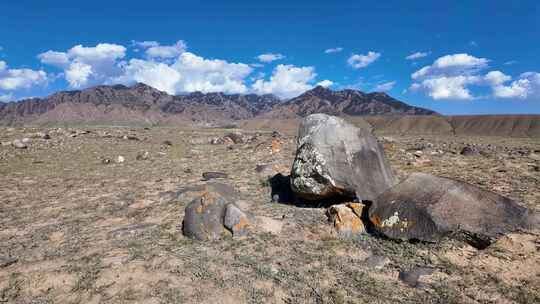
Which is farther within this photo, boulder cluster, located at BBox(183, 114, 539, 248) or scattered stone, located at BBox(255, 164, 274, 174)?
scattered stone, located at BBox(255, 164, 274, 174)

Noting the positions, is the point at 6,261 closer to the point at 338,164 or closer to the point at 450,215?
the point at 338,164

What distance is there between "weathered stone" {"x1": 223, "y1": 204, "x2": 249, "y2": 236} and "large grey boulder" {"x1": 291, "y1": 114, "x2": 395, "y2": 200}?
2.44m

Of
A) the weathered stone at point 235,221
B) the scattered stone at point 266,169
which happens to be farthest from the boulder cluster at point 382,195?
the scattered stone at point 266,169

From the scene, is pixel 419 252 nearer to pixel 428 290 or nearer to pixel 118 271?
pixel 428 290

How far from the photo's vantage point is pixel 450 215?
7.42 metres

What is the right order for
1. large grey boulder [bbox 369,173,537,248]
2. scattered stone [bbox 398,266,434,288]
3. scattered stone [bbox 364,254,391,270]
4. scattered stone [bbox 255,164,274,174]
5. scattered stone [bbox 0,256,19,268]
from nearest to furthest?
scattered stone [bbox 398,266,434,288], scattered stone [bbox 364,254,391,270], large grey boulder [bbox 369,173,537,248], scattered stone [bbox 0,256,19,268], scattered stone [bbox 255,164,274,174]

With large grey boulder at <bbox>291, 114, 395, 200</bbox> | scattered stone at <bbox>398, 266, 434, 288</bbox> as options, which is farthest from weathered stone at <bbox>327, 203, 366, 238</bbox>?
scattered stone at <bbox>398, 266, 434, 288</bbox>

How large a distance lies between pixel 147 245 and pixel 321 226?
4508 millimetres

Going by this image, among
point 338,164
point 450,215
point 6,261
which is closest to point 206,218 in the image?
point 338,164

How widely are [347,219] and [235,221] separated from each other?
9.66ft

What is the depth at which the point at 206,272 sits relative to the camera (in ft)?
22.4

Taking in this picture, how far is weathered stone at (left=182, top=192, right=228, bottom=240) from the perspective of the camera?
8.55 m

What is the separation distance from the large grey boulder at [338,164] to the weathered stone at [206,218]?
276 centimetres

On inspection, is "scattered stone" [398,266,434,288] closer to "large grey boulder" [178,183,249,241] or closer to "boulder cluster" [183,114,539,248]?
"boulder cluster" [183,114,539,248]
